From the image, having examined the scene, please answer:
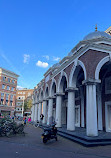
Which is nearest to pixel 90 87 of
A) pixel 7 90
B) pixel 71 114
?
pixel 71 114

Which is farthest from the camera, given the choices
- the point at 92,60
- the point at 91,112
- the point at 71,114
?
the point at 71,114

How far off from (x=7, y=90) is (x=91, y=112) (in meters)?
37.2

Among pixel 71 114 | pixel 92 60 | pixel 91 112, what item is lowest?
pixel 71 114

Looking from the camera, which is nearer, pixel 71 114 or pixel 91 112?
pixel 91 112

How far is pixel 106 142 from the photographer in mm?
7324

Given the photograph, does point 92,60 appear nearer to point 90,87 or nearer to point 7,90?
point 90,87

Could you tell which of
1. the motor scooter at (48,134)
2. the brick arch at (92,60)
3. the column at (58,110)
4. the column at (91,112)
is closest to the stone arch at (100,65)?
the brick arch at (92,60)

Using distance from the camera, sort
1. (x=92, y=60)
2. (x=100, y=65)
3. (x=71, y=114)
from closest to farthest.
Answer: (x=100, y=65), (x=92, y=60), (x=71, y=114)

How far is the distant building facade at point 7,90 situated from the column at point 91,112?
35744 mm

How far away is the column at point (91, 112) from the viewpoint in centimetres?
804

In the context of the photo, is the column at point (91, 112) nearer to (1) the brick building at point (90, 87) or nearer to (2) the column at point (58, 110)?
(1) the brick building at point (90, 87)

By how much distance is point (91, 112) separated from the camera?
826cm

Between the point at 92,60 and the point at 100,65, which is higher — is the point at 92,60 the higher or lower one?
the higher one

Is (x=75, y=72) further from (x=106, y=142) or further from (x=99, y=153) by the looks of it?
(x=99, y=153)
